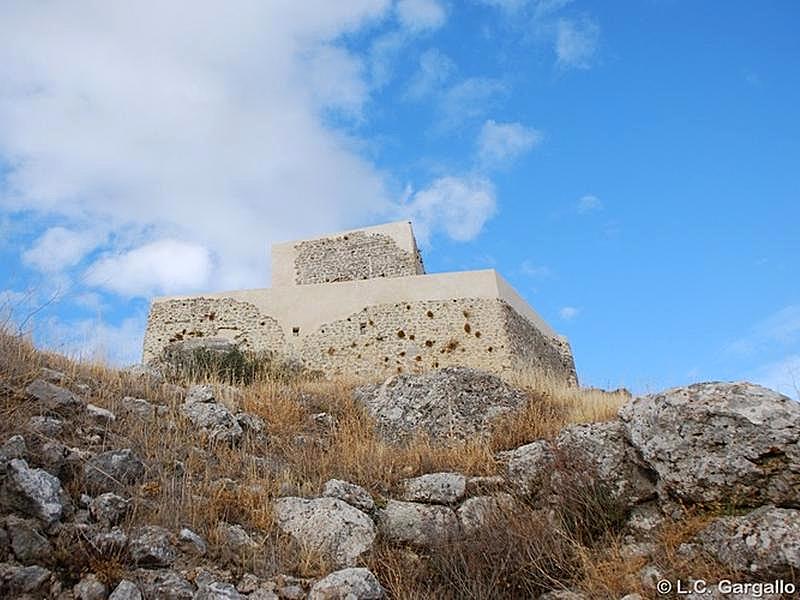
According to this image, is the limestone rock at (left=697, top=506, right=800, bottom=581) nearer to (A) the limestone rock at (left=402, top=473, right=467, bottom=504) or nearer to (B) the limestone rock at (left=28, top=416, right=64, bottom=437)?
(A) the limestone rock at (left=402, top=473, right=467, bottom=504)

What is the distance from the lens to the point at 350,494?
5.07 metres

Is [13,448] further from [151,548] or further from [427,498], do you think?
[427,498]

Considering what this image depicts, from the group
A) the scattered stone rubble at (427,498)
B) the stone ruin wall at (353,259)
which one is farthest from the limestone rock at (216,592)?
the stone ruin wall at (353,259)

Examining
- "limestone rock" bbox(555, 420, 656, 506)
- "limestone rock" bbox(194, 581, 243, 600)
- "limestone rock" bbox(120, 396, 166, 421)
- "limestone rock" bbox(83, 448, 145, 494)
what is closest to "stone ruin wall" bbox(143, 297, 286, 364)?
"limestone rock" bbox(120, 396, 166, 421)

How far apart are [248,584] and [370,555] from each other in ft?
2.97

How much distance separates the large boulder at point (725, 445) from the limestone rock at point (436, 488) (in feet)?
4.84

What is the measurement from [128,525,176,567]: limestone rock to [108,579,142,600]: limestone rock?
0.24 metres

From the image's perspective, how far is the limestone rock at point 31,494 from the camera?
3.89 metres

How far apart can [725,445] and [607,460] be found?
958 millimetres

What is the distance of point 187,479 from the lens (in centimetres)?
484

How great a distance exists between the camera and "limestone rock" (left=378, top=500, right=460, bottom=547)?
4645 mm

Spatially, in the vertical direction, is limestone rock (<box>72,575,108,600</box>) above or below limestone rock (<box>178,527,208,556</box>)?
below

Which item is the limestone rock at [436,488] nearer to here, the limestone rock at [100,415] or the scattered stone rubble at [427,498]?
the scattered stone rubble at [427,498]

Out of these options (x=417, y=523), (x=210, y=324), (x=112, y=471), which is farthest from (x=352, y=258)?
(x=112, y=471)
